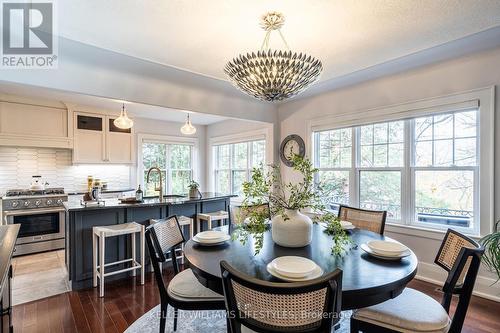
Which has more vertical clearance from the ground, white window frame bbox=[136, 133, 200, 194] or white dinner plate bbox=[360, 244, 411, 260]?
white window frame bbox=[136, 133, 200, 194]

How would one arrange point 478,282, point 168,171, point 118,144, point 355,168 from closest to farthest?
point 478,282
point 355,168
point 118,144
point 168,171

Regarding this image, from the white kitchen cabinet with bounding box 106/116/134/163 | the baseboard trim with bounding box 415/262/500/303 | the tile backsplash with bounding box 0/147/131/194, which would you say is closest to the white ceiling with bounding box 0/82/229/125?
the white kitchen cabinet with bounding box 106/116/134/163

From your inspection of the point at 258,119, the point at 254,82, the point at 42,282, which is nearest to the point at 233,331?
the point at 254,82

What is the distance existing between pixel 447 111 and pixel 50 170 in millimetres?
6210

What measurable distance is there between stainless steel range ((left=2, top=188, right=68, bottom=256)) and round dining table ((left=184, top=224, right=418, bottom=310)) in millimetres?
3673

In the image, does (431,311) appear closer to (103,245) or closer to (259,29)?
(259,29)

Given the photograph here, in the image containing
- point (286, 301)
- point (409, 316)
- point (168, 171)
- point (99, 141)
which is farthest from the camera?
point (168, 171)

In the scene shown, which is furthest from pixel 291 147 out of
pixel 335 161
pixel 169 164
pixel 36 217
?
pixel 36 217

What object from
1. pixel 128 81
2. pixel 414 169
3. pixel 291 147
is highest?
pixel 128 81

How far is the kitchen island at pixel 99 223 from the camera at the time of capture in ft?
9.52

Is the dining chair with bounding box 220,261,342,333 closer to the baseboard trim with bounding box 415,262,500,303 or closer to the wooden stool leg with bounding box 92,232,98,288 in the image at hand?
the wooden stool leg with bounding box 92,232,98,288

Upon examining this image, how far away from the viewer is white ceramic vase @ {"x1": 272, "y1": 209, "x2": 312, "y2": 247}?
1.79m

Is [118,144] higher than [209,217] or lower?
higher

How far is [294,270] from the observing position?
134cm
